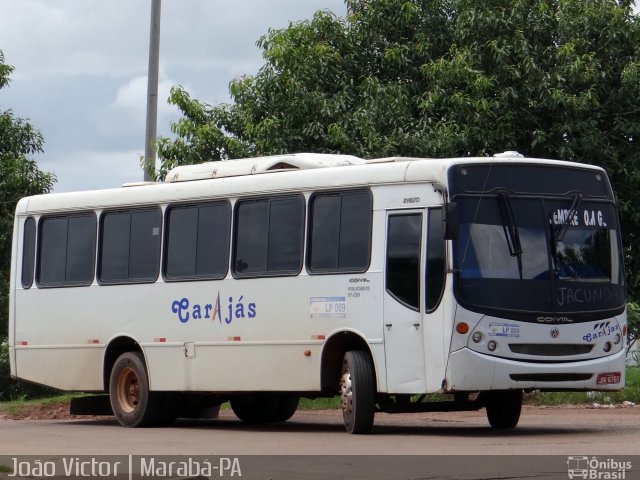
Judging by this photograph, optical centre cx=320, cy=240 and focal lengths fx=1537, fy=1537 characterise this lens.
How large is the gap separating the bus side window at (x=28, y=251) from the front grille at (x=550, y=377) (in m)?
7.91

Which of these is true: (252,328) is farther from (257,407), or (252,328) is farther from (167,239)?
(257,407)

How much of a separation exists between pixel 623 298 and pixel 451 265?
2.27 metres

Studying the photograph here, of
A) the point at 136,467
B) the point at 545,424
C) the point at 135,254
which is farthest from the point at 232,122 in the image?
the point at 136,467

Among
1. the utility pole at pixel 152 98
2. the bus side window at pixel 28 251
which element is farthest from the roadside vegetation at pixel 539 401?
the utility pole at pixel 152 98

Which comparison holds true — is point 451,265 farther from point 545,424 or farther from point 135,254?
point 135,254

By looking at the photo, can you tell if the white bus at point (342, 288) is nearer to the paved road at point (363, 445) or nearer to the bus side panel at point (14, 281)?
the paved road at point (363, 445)

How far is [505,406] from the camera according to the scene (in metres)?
17.2

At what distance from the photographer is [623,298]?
1653 cm

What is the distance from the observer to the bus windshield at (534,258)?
15.6 meters

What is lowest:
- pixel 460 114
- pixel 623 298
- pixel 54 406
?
pixel 54 406

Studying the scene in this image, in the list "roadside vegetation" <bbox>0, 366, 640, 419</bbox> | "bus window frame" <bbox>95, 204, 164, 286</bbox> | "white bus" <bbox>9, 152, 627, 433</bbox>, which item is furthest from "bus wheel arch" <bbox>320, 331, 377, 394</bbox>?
"roadside vegetation" <bbox>0, 366, 640, 419</bbox>

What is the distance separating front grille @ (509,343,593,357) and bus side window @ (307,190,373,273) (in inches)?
73.5

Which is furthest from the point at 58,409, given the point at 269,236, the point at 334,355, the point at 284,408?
the point at 334,355

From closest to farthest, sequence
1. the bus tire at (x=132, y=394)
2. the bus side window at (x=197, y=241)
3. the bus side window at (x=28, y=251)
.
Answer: the bus side window at (x=197, y=241), the bus tire at (x=132, y=394), the bus side window at (x=28, y=251)
